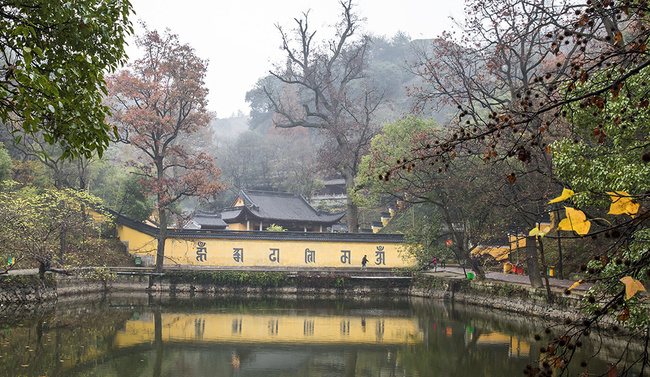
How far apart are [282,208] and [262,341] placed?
59.2ft

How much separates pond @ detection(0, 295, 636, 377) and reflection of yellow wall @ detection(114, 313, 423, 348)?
0.02 metres

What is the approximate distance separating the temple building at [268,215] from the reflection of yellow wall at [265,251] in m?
6.28

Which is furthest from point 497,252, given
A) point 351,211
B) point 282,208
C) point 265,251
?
point 282,208

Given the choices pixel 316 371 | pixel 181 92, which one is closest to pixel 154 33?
pixel 181 92

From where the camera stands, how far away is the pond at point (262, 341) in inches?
305

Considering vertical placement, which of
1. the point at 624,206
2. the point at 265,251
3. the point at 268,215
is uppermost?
the point at 268,215

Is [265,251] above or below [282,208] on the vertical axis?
below

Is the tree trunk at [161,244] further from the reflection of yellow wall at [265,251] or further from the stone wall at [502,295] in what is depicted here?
the stone wall at [502,295]

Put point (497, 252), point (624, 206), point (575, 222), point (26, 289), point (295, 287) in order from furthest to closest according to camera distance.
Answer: point (497, 252), point (295, 287), point (26, 289), point (624, 206), point (575, 222)

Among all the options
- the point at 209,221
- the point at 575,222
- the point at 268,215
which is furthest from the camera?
the point at 209,221

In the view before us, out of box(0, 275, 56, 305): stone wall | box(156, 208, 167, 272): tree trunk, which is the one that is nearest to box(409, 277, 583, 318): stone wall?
box(156, 208, 167, 272): tree trunk

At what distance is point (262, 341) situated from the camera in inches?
390

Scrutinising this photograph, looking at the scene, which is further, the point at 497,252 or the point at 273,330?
the point at 497,252

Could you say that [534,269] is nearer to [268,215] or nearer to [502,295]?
[502,295]
